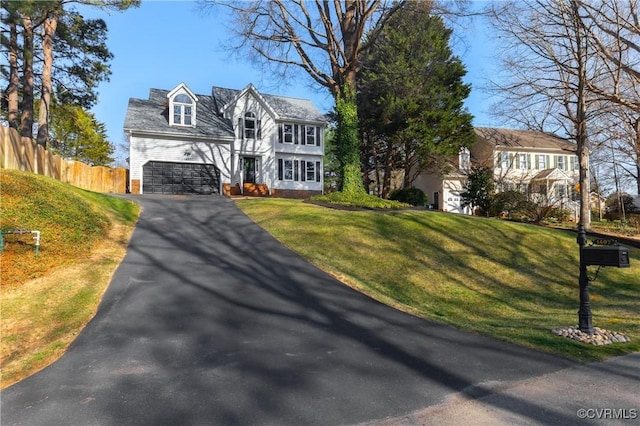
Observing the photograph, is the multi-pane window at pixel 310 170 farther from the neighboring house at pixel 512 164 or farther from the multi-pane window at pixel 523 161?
the multi-pane window at pixel 523 161

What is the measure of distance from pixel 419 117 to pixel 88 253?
2516 cm

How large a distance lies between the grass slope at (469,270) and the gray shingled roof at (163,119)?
47.2ft

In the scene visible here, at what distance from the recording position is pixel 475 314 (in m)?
8.41

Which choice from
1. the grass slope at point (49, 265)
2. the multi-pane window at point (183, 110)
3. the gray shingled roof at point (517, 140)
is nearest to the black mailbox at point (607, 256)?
the grass slope at point (49, 265)

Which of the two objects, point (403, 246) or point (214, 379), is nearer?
point (214, 379)

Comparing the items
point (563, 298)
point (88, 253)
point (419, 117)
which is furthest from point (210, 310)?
point (419, 117)

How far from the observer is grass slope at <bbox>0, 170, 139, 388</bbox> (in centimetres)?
560

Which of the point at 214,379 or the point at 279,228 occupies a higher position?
the point at 279,228

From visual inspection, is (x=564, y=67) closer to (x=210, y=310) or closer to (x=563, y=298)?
(x=563, y=298)

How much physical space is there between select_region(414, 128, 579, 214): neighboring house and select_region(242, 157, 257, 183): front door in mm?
14367

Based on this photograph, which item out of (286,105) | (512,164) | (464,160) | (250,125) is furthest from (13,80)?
(512,164)

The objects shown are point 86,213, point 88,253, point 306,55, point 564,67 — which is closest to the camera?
point 88,253

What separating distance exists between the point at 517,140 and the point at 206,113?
87.5ft

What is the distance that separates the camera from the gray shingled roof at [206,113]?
28.1 m
